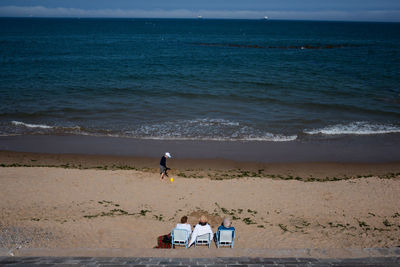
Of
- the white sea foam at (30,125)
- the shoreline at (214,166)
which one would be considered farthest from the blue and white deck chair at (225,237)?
the white sea foam at (30,125)

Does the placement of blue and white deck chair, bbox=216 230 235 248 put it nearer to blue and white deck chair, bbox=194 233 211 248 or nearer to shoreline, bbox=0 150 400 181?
blue and white deck chair, bbox=194 233 211 248

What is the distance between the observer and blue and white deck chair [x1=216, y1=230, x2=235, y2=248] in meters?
8.75

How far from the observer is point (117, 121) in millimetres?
22656

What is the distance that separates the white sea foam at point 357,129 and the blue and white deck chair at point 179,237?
14385mm

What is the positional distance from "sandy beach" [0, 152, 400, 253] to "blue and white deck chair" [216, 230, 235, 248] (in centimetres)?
51

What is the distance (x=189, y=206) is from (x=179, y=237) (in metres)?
2.86

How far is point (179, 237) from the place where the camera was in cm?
880

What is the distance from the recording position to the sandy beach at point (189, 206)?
371 inches

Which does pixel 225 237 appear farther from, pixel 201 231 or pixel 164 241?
pixel 164 241

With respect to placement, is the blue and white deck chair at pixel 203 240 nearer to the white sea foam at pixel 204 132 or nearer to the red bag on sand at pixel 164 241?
the red bag on sand at pixel 164 241

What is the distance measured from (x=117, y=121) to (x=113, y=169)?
8.04 meters

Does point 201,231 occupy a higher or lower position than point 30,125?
lower

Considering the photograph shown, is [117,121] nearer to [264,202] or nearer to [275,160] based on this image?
[275,160]

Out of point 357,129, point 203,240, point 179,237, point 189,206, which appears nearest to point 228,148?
point 189,206
